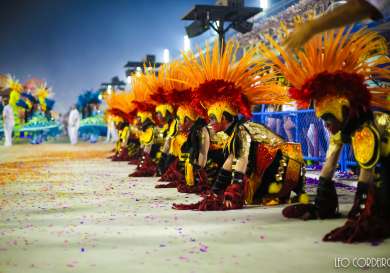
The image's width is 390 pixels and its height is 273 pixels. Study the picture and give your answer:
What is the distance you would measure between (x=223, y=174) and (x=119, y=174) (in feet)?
14.4

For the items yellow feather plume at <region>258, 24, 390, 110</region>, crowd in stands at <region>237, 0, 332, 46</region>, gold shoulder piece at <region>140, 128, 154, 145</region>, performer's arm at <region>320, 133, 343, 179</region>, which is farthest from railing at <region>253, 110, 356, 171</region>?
yellow feather plume at <region>258, 24, 390, 110</region>

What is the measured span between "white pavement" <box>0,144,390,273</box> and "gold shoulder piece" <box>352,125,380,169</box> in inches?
22.2

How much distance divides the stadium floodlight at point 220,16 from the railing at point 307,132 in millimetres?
2998

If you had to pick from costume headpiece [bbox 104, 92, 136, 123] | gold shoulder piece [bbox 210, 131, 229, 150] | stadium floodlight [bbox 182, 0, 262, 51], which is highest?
stadium floodlight [bbox 182, 0, 262, 51]

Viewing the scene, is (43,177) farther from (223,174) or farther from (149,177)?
(223,174)

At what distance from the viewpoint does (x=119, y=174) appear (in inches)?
358

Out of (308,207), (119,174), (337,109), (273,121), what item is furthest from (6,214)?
(273,121)

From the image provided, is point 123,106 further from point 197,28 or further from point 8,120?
point 8,120

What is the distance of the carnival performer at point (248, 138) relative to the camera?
5016 millimetres

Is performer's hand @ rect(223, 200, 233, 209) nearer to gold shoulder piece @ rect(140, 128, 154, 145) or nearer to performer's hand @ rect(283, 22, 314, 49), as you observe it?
performer's hand @ rect(283, 22, 314, 49)

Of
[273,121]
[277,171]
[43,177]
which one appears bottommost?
[43,177]

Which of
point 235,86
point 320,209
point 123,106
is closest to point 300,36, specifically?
point 320,209

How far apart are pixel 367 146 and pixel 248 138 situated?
1619 mm

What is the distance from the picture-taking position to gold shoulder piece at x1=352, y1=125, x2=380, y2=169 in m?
3.45
